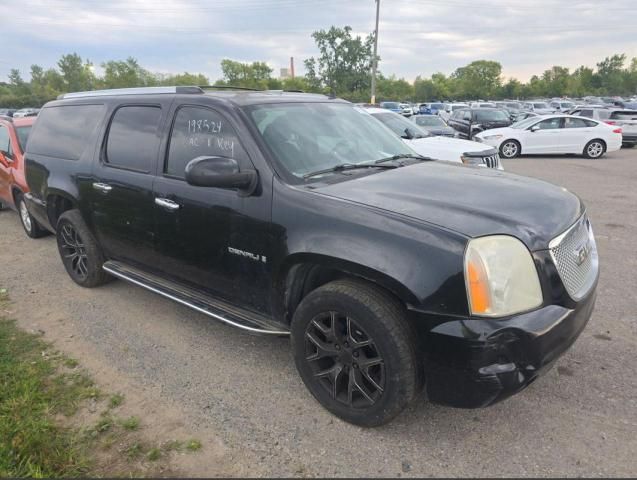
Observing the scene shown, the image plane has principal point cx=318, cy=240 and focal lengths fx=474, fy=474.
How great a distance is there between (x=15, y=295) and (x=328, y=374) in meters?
3.74

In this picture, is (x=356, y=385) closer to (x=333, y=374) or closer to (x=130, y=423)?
(x=333, y=374)

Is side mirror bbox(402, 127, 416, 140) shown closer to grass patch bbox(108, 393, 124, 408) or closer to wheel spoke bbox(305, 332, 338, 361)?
wheel spoke bbox(305, 332, 338, 361)

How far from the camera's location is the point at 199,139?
3.46m

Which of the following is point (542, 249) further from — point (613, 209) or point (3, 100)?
point (3, 100)

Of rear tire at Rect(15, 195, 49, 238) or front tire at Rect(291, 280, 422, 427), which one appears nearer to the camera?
front tire at Rect(291, 280, 422, 427)

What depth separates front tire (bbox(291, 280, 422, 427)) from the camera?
2480 millimetres

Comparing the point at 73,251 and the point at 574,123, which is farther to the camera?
the point at 574,123

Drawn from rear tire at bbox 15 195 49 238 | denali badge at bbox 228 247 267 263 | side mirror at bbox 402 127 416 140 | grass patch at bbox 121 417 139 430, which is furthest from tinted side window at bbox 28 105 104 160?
side mirror at bbox 402 127 416 140

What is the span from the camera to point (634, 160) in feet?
51.3

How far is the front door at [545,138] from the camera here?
54.6 feet

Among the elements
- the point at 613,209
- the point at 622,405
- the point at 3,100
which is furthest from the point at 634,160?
the point at 3,100

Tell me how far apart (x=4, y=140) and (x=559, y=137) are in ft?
53.6

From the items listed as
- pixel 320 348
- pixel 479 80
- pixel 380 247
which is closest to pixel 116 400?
pixel 320 348

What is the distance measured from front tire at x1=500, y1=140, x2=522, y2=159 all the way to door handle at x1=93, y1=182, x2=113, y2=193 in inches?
620
